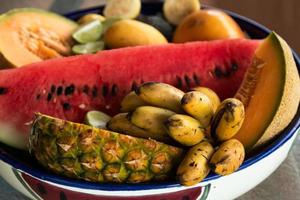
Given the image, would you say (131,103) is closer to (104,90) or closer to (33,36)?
(104,90)

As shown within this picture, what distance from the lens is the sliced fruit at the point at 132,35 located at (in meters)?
0.87

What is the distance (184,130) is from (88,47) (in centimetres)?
38

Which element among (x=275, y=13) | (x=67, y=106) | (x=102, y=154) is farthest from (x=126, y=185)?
(x=275, y=13)

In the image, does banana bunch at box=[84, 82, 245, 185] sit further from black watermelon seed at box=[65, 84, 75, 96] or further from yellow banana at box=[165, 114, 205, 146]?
black watermelon seed at box=[65, 84, 75, 96]

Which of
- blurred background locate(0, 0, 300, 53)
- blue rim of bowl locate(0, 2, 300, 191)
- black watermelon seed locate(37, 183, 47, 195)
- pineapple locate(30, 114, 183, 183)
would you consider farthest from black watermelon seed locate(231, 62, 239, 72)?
blurred background locate(0, 0, 300, 53)

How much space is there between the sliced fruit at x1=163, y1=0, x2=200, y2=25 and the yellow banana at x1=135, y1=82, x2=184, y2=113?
35cm

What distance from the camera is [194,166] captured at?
0.56 m

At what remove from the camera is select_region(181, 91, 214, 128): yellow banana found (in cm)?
60

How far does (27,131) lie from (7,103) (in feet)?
0.18

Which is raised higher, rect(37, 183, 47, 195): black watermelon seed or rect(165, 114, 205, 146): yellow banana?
rect(165, 114, 205, 146): yellow banana

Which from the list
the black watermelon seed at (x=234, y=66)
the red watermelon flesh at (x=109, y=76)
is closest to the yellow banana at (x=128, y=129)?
the red watermelon flesh at (x=109, y=76)

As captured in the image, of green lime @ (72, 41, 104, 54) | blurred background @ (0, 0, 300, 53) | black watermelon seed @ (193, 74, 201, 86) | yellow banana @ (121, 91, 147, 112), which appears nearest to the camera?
yellow banana @ (121, 91, 147, 112)

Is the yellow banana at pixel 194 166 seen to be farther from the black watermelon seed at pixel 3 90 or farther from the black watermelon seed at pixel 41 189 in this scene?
the black watermelon seed at pixel 3 90

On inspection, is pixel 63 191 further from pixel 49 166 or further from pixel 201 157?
pixel 201 157
